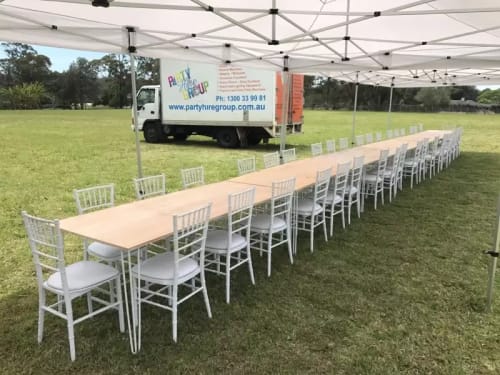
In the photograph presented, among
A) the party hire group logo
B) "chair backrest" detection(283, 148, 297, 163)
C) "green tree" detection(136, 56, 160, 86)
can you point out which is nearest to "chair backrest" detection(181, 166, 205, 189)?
"chair backrest" detection(283, 148, 297, 163)

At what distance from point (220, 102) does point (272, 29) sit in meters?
7.87

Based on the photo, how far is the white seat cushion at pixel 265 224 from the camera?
3.84m

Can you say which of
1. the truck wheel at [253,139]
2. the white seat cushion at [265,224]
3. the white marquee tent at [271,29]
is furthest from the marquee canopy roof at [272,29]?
the truck wheel at [253,139]

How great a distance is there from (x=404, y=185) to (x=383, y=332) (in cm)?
534

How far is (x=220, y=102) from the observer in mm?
11875

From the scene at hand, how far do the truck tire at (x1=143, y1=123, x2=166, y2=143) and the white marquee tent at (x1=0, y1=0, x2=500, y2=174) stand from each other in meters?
8.15

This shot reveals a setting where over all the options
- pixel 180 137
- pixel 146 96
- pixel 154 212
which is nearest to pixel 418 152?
pixel 154 212

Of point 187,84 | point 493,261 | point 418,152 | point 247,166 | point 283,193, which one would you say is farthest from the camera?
point 187,84

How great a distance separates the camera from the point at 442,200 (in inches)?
258

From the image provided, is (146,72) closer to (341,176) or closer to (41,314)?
(341,176)

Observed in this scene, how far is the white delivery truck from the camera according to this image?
36.7 feet

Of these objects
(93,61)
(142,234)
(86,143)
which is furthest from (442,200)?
(93,61)

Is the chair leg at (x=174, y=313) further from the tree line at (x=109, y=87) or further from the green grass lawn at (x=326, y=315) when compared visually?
the tree line at (x=109, y=87)

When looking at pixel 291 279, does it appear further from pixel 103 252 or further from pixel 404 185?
pixel 404 185
